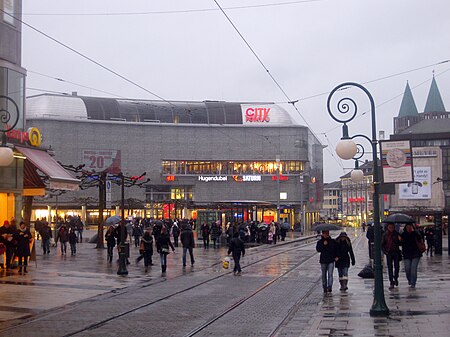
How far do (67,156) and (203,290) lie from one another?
247 feet

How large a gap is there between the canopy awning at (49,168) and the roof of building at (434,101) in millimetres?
143302

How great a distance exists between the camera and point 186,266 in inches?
1126

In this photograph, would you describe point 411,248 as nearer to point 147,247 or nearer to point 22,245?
point 147,247

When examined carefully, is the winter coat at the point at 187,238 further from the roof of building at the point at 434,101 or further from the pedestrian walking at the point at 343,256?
the roof of building at the point at 434,101


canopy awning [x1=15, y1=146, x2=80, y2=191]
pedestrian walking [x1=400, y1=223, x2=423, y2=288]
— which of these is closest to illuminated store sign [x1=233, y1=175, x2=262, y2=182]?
canopy awning [x1=15, y1=146, x2=80, y2=191]

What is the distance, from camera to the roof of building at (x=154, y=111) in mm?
92375

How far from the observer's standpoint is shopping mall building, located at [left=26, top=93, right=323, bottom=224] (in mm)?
A: 93125

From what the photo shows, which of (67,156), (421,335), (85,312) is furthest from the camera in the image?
(67,156)

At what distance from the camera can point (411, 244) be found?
59.4 ft

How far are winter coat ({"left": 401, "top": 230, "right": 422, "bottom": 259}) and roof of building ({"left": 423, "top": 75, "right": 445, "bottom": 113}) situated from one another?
149178 mm

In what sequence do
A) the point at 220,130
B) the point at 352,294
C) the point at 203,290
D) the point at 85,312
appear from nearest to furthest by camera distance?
the point at 85,312 → the point at 352,294 → the point at 203,290 → the point at 220,130

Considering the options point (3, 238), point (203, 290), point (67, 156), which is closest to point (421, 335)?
point (203, 290)

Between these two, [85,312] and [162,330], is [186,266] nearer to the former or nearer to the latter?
[85,312]

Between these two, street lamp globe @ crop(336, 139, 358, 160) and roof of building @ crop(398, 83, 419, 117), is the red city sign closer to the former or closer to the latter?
roof of building @ crop(398, 83, 419, 117)
